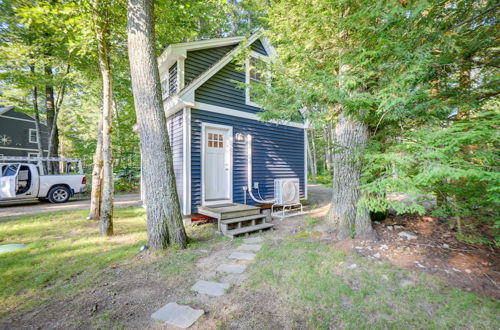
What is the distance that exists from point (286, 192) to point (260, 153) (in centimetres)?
156

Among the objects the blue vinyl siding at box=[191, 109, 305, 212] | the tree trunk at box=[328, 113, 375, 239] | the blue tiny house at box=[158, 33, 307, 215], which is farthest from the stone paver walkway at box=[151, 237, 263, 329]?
the blue vinyl siding at box=[191, 109, 305, 212]

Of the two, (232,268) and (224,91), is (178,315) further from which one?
(224,91)

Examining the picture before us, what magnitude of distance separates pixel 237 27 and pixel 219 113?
425 inches

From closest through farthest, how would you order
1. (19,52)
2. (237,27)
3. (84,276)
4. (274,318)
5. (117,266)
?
(274,318) < (84,276) < (117,266) < (19,52) < (237,27)

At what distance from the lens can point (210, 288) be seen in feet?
8.20

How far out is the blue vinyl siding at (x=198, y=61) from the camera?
6.12 metres

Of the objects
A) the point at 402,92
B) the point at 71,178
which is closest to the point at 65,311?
the point at 402,92

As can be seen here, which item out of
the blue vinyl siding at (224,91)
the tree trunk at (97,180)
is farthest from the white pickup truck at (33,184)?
the blue vinyl siding at (224,91)

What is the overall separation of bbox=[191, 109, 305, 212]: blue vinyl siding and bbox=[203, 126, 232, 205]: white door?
193mm

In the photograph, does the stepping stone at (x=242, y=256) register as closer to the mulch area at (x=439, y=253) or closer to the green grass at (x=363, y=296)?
the green grass at (x=363, y=296)

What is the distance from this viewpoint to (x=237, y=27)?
13930 mm

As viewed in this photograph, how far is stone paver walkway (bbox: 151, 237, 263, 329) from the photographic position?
6.45 feet

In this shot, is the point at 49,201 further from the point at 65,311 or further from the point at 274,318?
the point at 274,318

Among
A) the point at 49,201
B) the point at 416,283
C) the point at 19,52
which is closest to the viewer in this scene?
the point at 416,283
